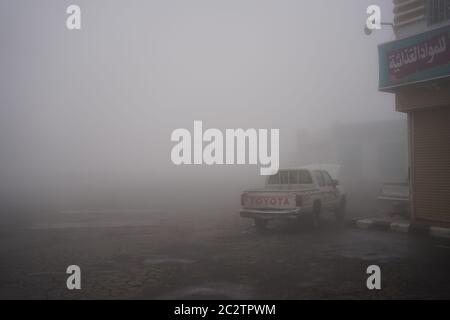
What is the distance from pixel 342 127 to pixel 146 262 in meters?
49.9

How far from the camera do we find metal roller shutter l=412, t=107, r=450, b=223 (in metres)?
13.0

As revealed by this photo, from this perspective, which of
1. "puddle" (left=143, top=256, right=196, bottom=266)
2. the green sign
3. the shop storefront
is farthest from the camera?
the shop storefront

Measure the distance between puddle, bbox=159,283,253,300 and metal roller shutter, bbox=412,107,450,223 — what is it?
826cm

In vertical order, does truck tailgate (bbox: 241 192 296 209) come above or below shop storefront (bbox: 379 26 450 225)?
below

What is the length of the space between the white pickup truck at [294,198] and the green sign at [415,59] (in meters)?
3.69

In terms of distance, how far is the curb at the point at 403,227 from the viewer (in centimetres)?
1217

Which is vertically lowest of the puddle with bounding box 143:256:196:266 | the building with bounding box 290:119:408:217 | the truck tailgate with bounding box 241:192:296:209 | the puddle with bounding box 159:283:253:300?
the puddle with bounding box 143:256:196:266

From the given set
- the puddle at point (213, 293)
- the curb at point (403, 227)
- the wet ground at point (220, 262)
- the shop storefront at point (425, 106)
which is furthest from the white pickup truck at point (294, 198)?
the puddle at point (213, 293)

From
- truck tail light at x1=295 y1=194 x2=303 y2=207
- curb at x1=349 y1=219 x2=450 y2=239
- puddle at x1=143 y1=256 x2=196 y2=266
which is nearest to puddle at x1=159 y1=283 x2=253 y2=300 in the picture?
puddle at x1=143 y1=256 x2=196 y2=266

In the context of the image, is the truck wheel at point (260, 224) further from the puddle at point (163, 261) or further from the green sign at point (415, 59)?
the green sign at point (415, 59)

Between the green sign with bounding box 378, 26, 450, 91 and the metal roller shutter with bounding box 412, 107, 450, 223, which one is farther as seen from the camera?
the metal roller shutter with bounding box 412, 107, 450, 223

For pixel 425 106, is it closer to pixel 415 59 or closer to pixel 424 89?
pixel 424 89

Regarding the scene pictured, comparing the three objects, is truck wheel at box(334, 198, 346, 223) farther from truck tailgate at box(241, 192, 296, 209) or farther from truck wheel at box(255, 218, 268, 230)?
truck tailgate at box(241, 192, 296, 209)

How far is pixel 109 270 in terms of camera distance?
8.72 metres
